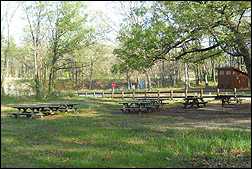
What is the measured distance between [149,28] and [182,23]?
112 inches

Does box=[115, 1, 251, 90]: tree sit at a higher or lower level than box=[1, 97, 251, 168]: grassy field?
higher

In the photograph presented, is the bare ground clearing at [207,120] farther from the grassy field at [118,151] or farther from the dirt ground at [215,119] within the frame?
the grassy field at [118,151]

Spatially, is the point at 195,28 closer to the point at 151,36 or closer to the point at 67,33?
the point at 151,36

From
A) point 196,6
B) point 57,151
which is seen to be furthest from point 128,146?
point 196,6

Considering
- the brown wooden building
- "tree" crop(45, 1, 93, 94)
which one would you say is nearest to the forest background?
"tree" crop(45, 1, 93, 94)

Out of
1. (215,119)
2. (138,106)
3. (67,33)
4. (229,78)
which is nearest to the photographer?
(215,119)

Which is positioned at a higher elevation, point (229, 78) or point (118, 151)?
point (229, 78)

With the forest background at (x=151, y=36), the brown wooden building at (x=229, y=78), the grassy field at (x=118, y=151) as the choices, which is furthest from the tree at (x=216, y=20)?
the brown wooden building at (x=229, y=78)

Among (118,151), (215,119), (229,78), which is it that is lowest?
(215,119)

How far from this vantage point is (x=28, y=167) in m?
Result: 4.28

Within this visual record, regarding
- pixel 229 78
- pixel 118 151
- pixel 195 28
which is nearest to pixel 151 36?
pixel 195 28

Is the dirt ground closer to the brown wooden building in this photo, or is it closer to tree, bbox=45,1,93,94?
tree, bbox=45,1,93,94

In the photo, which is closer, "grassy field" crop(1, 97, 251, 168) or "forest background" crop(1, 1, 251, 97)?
"grassy field" crop(1, 97, 251, 168)

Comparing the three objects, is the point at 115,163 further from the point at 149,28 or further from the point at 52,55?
the point at 52,55
